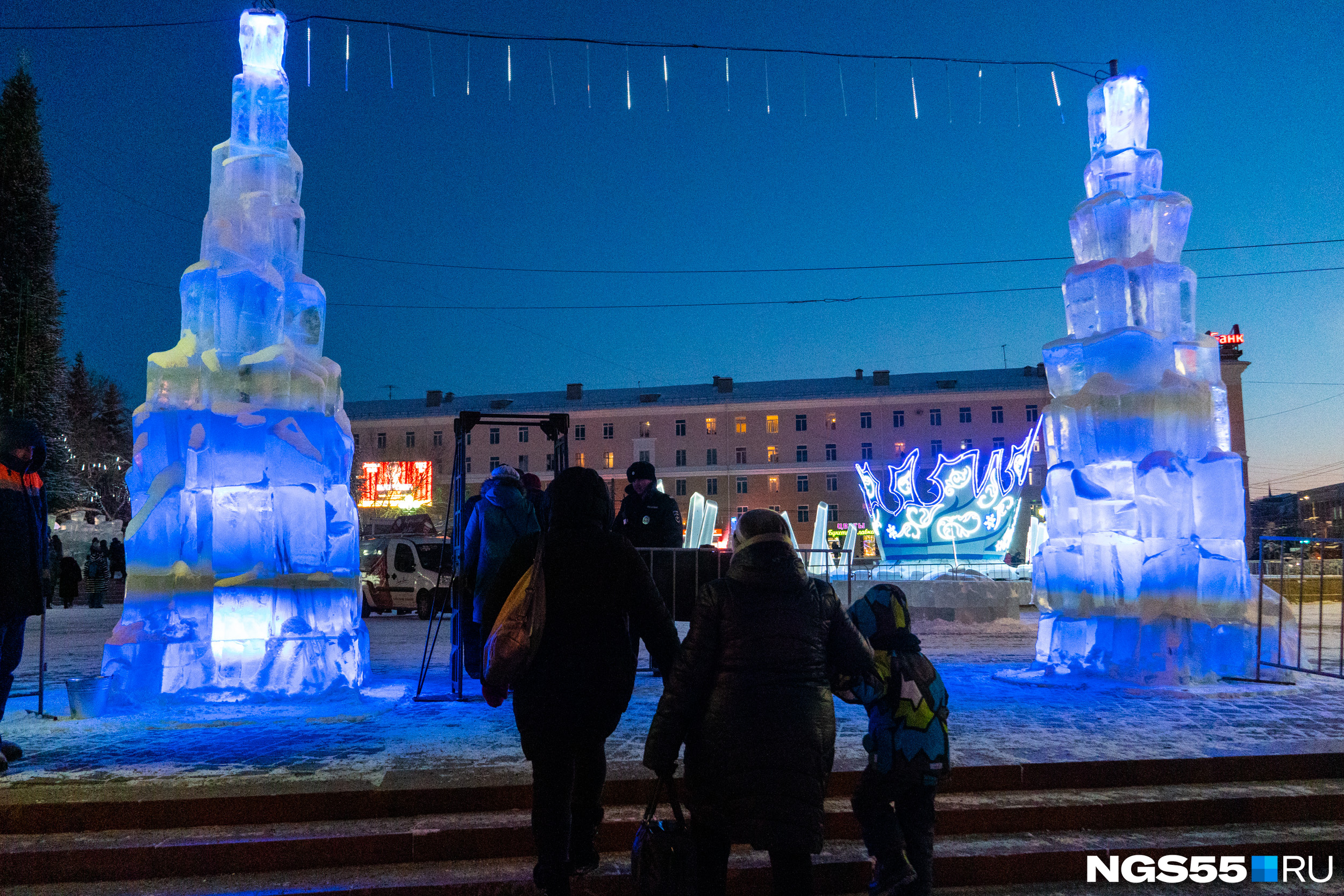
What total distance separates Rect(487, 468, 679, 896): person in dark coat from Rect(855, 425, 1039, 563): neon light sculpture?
17.7 meters

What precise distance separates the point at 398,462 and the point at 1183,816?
167 ft

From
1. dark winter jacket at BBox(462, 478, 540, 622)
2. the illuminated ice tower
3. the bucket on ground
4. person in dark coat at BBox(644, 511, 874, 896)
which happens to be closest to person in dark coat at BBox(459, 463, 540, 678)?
dark winter jacket at BBox(462, 478, 540, 622)

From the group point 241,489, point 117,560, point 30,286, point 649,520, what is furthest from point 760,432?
point 241,489

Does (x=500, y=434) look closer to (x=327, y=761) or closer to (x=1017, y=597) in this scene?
(x=1017, y=597)

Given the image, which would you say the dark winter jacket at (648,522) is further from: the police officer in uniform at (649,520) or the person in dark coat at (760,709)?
the person in dark coat at (760,709)

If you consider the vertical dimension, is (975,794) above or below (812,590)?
below

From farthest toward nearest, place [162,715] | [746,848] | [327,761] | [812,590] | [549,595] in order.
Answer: [162,715]
[327,761]
[746,848]
[549,595]
[812,590]

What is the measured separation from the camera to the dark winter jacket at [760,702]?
302cm

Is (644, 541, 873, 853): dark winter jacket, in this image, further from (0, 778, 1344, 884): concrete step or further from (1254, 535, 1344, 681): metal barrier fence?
(1254, 535, 1344, 681): metal barrier fence

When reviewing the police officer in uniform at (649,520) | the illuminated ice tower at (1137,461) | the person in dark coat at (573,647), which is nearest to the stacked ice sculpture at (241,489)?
the police officer in uniform at (649,520)

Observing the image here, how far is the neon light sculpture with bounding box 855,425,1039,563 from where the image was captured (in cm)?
2020

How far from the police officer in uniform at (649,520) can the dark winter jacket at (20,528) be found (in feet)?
14.4

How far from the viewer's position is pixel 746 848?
181 inches

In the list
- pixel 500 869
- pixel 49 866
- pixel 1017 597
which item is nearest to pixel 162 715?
pixel 49 866
